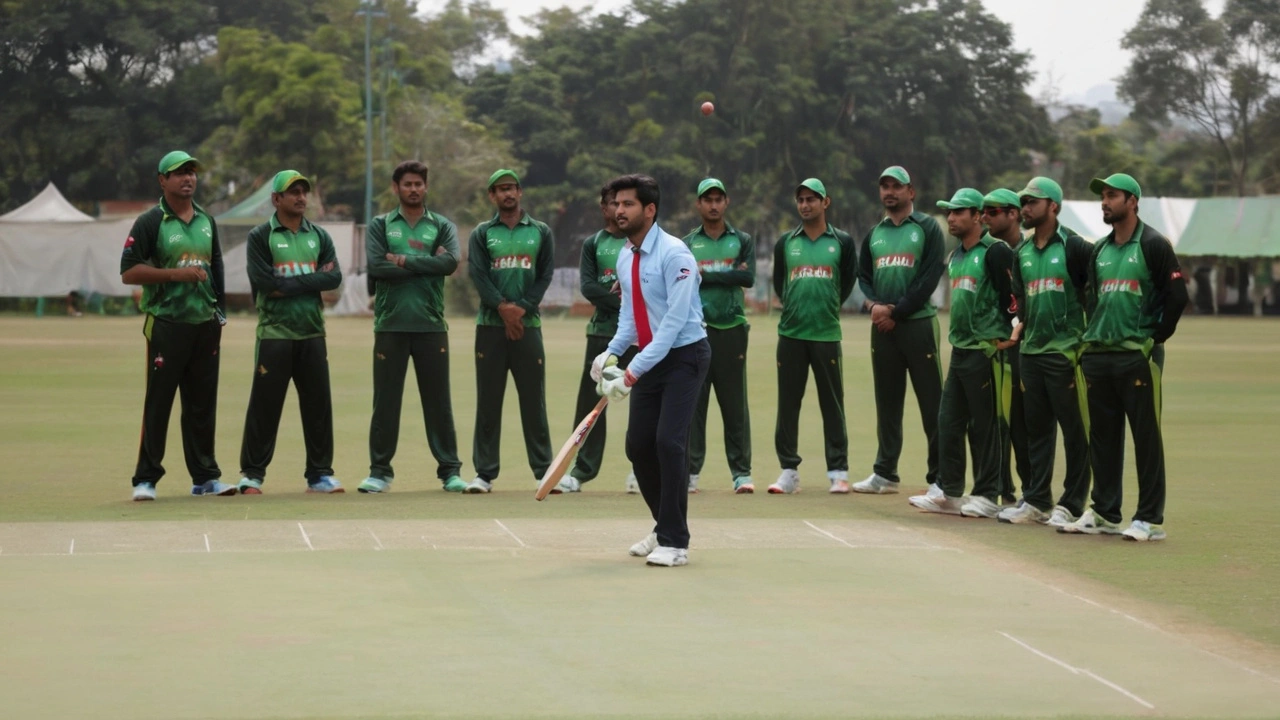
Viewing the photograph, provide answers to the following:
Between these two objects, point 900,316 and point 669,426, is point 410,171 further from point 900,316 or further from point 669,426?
point 669,426

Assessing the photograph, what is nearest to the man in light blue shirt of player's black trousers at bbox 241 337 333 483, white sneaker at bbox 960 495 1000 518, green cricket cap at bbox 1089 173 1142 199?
green cricket cap at bbox 1089 173 1142 199

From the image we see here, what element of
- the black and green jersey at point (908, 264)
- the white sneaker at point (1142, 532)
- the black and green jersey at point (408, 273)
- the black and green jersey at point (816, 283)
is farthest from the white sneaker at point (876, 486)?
the black and green jersey at point (408, 273)

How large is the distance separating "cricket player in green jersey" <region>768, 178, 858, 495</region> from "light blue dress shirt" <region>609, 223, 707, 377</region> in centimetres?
310

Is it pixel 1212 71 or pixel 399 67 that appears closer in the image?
pixel 399 67

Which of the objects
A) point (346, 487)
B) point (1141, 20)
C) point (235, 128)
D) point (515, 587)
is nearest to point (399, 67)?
point (235, 128)

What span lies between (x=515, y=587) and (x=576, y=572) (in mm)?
496

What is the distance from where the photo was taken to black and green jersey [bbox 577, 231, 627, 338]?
11.4 metres

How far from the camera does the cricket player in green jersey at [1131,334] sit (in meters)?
9.07

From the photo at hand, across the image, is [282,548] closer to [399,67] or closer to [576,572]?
[576,572]

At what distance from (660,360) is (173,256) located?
151 inches

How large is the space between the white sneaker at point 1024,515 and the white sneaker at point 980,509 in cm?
17

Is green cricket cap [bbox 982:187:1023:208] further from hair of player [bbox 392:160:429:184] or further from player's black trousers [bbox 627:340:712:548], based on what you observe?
hair of player [bbox 392:160:429:184]

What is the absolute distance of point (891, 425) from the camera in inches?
453

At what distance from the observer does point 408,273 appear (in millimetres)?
11219
